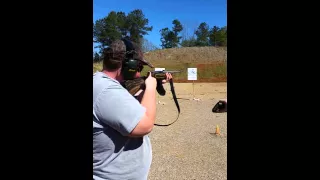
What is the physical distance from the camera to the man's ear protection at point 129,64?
68.9 inches

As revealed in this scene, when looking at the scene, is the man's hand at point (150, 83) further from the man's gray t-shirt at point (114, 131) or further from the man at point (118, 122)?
the man's gray t-shirt at point (114, 131)

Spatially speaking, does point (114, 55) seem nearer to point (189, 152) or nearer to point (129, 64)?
point (129, 64)

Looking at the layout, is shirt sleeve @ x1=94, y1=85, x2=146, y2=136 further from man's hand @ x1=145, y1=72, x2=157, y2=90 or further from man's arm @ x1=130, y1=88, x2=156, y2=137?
man's hand @ x1=145, y1=72, x2=157, y2=90

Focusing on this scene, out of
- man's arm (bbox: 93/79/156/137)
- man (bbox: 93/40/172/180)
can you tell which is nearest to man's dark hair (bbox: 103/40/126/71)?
man (bbox: 93/40/172/180)

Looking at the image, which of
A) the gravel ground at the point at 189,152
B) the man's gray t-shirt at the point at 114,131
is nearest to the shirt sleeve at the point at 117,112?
the man's gray t-shirt at the point at 114,131

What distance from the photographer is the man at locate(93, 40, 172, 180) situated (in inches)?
59.6

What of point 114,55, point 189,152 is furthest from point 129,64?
point 189,152

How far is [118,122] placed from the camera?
1507 mm

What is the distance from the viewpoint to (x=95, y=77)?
1621mm

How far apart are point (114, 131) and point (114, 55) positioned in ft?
1.39

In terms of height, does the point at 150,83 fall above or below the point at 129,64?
below
